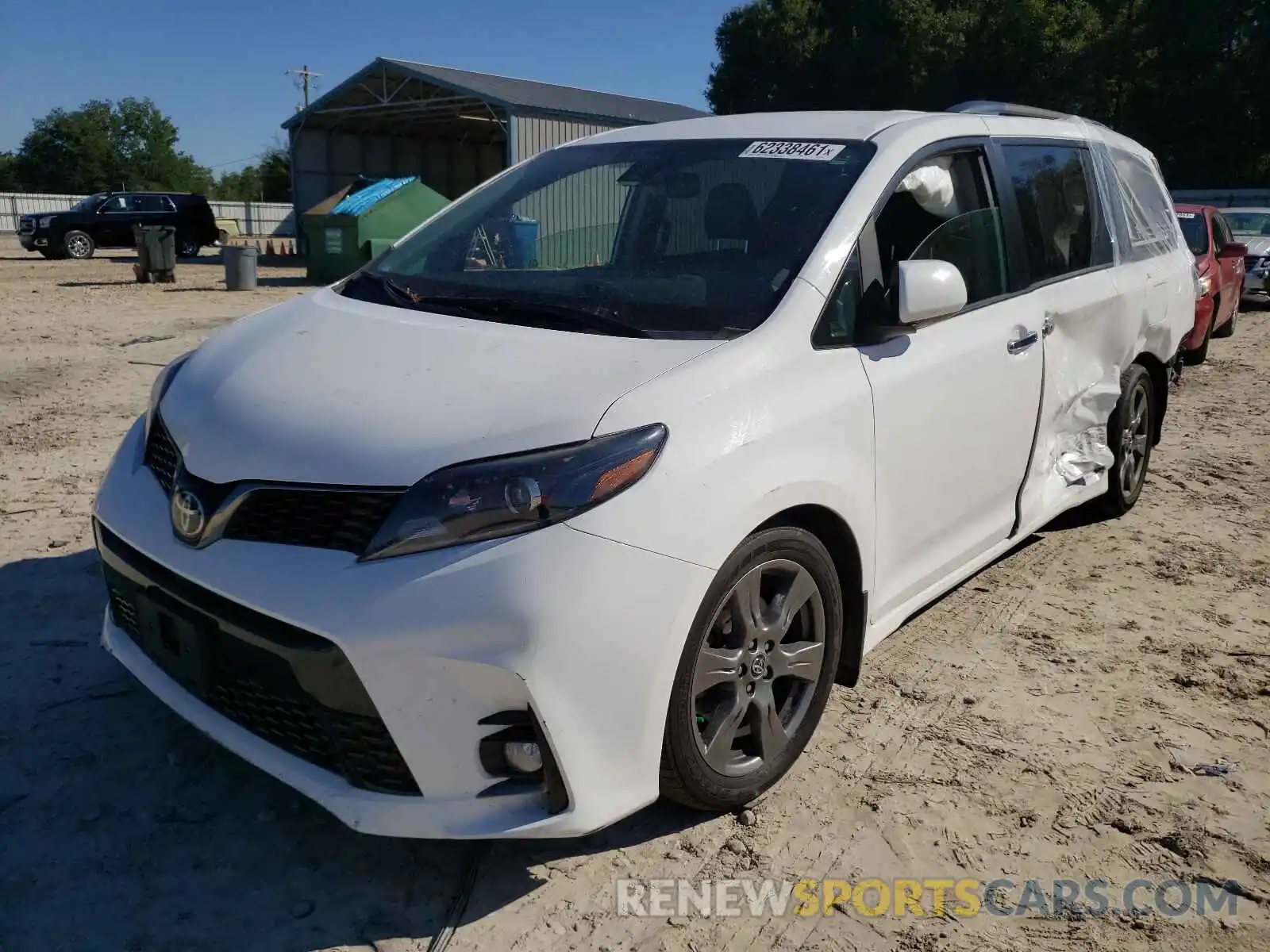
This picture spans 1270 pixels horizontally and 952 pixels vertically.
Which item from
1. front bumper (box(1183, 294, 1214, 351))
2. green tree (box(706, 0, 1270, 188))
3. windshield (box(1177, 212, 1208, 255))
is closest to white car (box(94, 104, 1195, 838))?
front bumper (box(1183, 294, 1214, 351))

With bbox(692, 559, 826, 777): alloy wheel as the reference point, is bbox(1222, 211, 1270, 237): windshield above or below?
above

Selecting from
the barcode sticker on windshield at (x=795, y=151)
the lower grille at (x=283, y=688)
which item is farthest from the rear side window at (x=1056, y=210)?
the lower grille at (x=283, y=688)

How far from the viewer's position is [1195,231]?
38.1 ft

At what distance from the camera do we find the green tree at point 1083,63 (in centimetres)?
3384

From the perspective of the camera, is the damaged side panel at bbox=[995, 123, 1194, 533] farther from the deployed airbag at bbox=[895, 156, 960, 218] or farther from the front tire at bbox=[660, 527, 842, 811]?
the front tire at bbox=[660, 527, 842, 811]

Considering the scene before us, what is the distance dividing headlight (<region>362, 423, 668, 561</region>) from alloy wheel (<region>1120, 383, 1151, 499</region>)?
3672mm

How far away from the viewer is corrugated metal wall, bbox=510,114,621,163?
25094 mm

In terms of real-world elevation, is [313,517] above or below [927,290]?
below

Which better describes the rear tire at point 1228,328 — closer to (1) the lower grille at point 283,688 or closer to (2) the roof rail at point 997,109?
(2) the roof rail at point 997,109

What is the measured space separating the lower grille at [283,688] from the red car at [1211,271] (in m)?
9.83

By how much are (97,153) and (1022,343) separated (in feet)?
266

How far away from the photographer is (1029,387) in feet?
12.5

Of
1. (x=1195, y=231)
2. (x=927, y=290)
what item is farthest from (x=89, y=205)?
(x=927, y=290)

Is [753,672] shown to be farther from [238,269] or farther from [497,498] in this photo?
[238,269]
